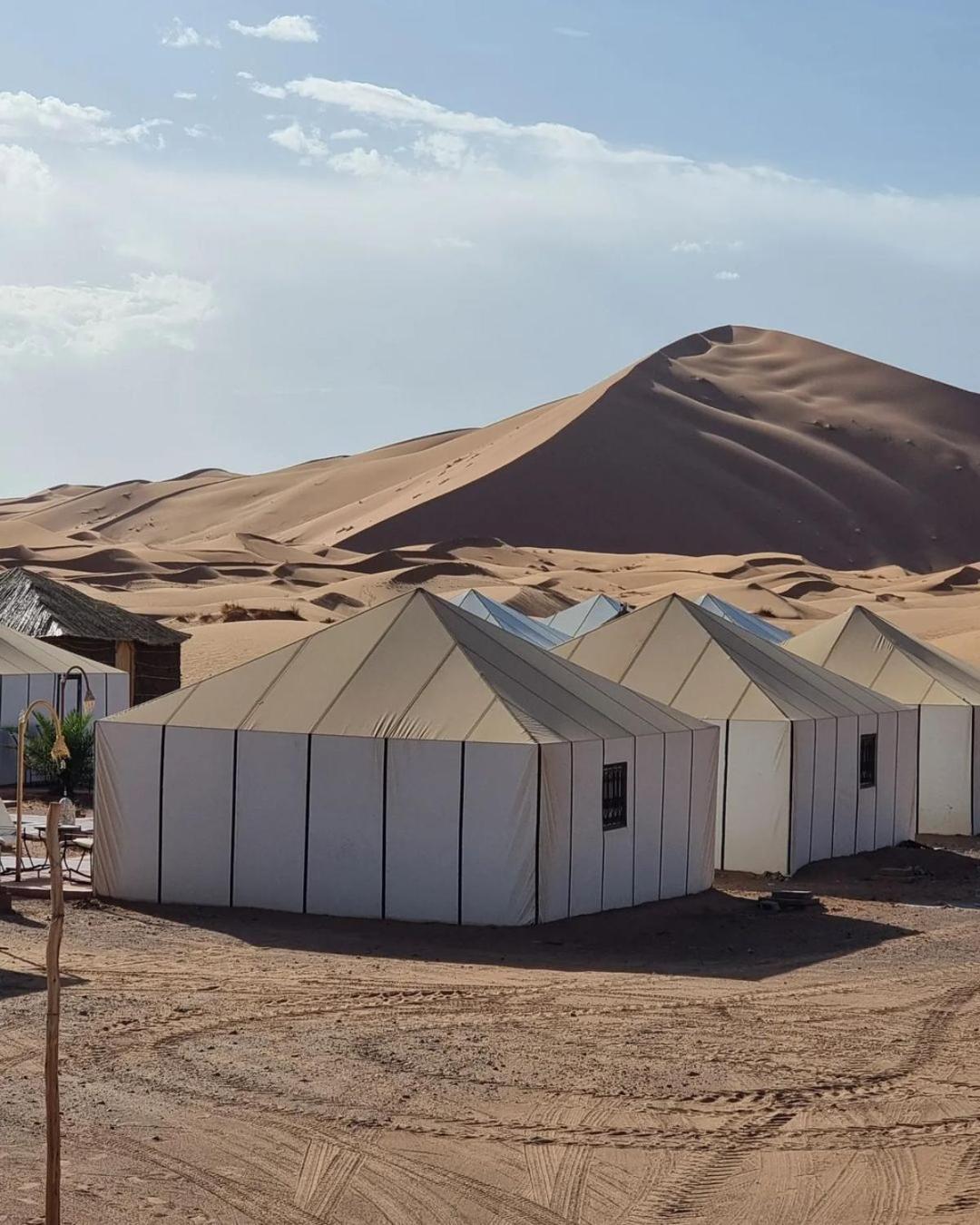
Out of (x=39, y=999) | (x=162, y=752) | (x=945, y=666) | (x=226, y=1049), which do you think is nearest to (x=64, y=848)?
(x=162, y=752)

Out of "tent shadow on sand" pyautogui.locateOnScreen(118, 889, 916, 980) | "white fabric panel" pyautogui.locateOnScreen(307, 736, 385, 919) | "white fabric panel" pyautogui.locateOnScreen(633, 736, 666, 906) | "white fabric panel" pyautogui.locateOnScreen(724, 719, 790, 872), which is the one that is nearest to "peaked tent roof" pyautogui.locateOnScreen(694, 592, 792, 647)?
"white fabric panel" pyautogui.locateOnScreen(724, 719, 790, 872)

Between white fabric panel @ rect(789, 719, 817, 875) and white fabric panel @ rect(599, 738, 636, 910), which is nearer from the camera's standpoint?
white fabric panel @ rect(599, 738, 636, 910)

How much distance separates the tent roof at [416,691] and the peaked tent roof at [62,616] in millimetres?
16638

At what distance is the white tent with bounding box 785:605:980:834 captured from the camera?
A: 25.3m

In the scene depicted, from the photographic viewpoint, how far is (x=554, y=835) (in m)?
16.0

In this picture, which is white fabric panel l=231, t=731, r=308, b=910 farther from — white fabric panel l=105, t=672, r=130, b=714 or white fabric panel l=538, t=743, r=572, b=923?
white fabric panel l=105, t=672, r=130, b=714

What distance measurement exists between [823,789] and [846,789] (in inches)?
27.3

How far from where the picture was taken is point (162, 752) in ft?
55.2

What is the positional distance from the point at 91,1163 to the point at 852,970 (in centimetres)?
744

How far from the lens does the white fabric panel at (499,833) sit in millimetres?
15641

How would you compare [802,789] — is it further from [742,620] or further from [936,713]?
[742,620]

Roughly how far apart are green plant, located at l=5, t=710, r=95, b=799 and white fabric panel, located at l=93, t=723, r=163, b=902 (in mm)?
8974

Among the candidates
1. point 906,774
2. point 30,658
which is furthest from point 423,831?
point 30,658

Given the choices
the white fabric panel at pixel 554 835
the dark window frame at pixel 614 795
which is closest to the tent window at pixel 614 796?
the dark window frame at pixel 614 795
